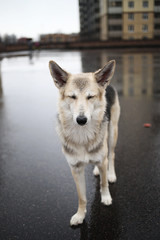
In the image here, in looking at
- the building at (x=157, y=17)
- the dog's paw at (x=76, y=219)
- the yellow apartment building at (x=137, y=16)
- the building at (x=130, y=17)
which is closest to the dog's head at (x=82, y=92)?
the dog's paw at (x=76, y=219)

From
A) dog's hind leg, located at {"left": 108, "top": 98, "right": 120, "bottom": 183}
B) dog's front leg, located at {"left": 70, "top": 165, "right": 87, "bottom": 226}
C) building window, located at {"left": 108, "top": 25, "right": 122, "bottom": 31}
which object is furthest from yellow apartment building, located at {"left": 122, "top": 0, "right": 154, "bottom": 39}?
dog's front leg, located at {"left": 70, "top": 165, "right": 87, "bottom": 226}

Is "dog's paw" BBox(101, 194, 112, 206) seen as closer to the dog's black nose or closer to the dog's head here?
the dog's head

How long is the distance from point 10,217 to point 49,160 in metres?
1.53

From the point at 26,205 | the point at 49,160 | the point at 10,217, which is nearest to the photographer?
the point at 10,217

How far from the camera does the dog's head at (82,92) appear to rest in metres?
2.60

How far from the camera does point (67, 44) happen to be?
5325 centimetres

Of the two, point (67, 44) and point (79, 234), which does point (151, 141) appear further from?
point (67, 44)

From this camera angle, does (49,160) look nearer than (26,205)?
No

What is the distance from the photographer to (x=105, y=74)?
9.70 feet

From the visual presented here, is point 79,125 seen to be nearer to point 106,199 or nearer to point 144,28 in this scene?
point 106,199

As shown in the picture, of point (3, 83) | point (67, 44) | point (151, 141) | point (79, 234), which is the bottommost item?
point (79, 234)

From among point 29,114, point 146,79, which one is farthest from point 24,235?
point 146,79

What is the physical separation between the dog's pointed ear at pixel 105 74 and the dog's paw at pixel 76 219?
1.79m

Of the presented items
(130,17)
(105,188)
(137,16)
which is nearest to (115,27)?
(130,17)
